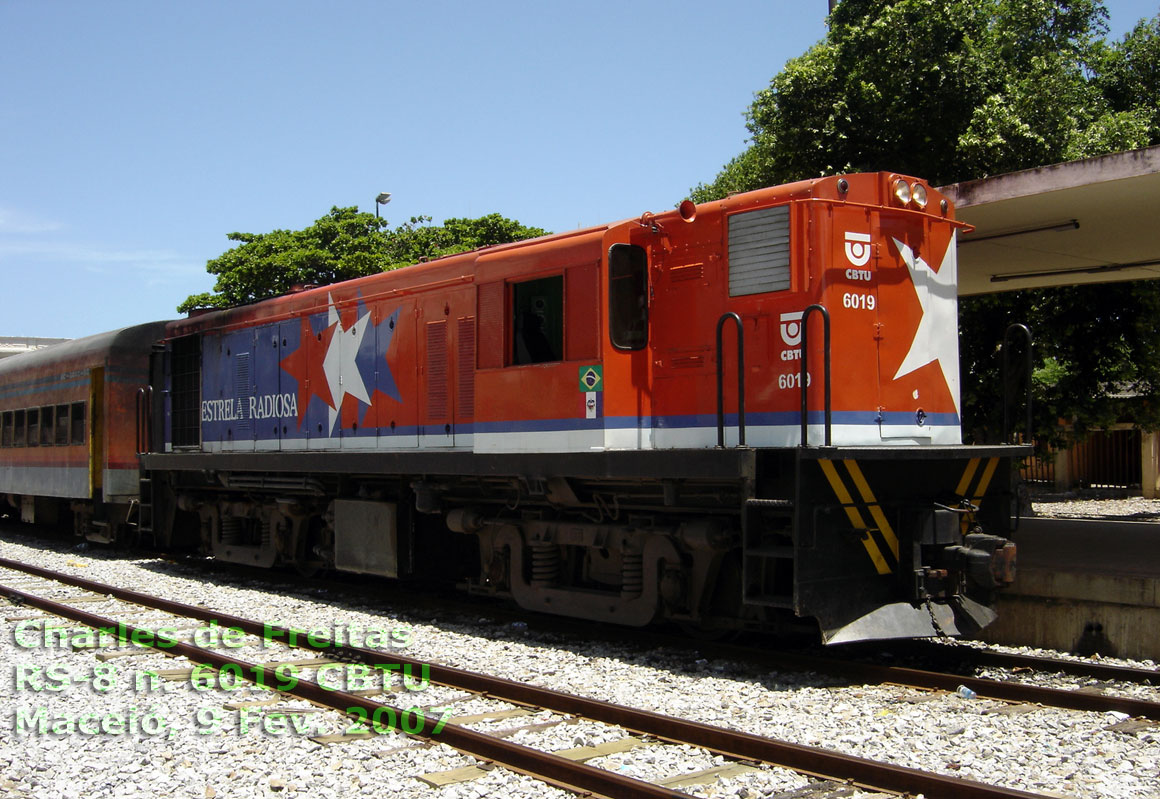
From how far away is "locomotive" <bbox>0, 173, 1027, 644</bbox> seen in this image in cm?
665

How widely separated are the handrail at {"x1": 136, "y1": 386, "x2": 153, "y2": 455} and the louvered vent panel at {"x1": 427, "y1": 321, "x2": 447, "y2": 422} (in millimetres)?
6297

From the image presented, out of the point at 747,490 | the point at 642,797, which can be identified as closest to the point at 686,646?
the point at 747,490

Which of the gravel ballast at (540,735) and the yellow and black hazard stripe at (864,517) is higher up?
the yellow and black hazard stripe at (864,517)

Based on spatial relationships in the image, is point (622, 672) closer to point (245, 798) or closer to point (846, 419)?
point (846, 419)

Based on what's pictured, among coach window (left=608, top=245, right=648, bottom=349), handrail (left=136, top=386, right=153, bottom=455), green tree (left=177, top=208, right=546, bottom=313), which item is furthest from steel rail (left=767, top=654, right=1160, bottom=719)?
green tree (left=177, top=208, right=546, bottom=313)

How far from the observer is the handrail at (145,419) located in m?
13.8

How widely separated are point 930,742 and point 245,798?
334cm

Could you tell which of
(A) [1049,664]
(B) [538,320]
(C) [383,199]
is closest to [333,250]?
(C) [383,199]

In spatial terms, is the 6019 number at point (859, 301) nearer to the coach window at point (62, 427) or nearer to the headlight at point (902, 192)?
the headlight at point (902, 192)

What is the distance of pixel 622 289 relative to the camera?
7531mm

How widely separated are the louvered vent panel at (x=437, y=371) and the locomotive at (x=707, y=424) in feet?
0.09

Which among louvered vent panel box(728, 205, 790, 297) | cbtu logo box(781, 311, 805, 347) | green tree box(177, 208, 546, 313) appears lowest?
cbtu logo box(781, 311, 805, 347)

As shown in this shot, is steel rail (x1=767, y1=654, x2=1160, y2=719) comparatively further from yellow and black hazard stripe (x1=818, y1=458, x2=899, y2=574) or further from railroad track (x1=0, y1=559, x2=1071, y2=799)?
railroad track (x1=0, y1=559, x2=1071, y2=799)

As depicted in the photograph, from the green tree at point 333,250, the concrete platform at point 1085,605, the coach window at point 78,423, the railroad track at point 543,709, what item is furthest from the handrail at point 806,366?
the green tree at point 333,250
